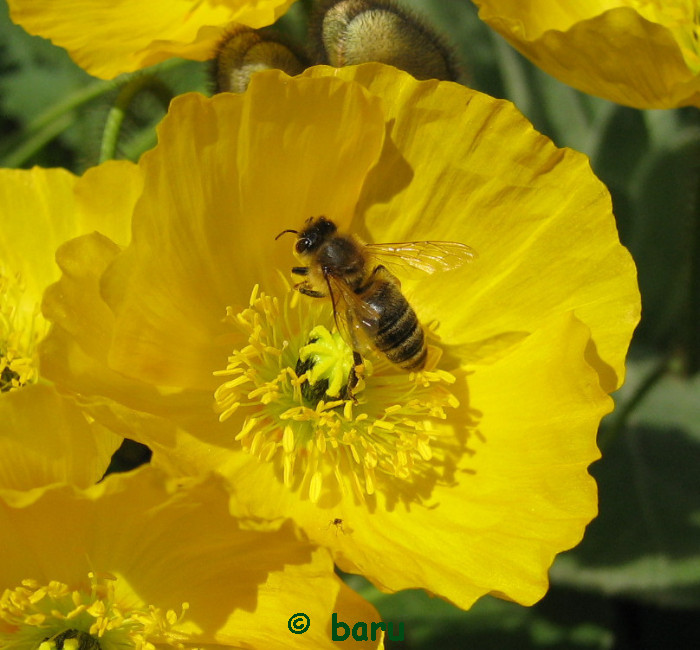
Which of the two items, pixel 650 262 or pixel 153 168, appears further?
pixel 650 262

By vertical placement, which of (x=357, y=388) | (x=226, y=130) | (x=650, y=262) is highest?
(x=226, y=130)

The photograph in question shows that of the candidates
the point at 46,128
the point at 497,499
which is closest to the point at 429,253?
the point at 497,499

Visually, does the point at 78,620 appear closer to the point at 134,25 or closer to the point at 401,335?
the point at 401,335

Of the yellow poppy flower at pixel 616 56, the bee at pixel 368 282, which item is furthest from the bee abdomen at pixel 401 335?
the yellow poppy flower at pixel 616 56

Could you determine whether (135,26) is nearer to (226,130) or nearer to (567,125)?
(226,130)

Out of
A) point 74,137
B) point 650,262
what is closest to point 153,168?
point 74,137

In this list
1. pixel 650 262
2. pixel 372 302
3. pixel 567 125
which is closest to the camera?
pixel 372 302

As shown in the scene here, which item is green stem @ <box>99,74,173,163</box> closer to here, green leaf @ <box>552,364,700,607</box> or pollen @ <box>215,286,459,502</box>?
pollen @ <box>215,286,459,502</box>
